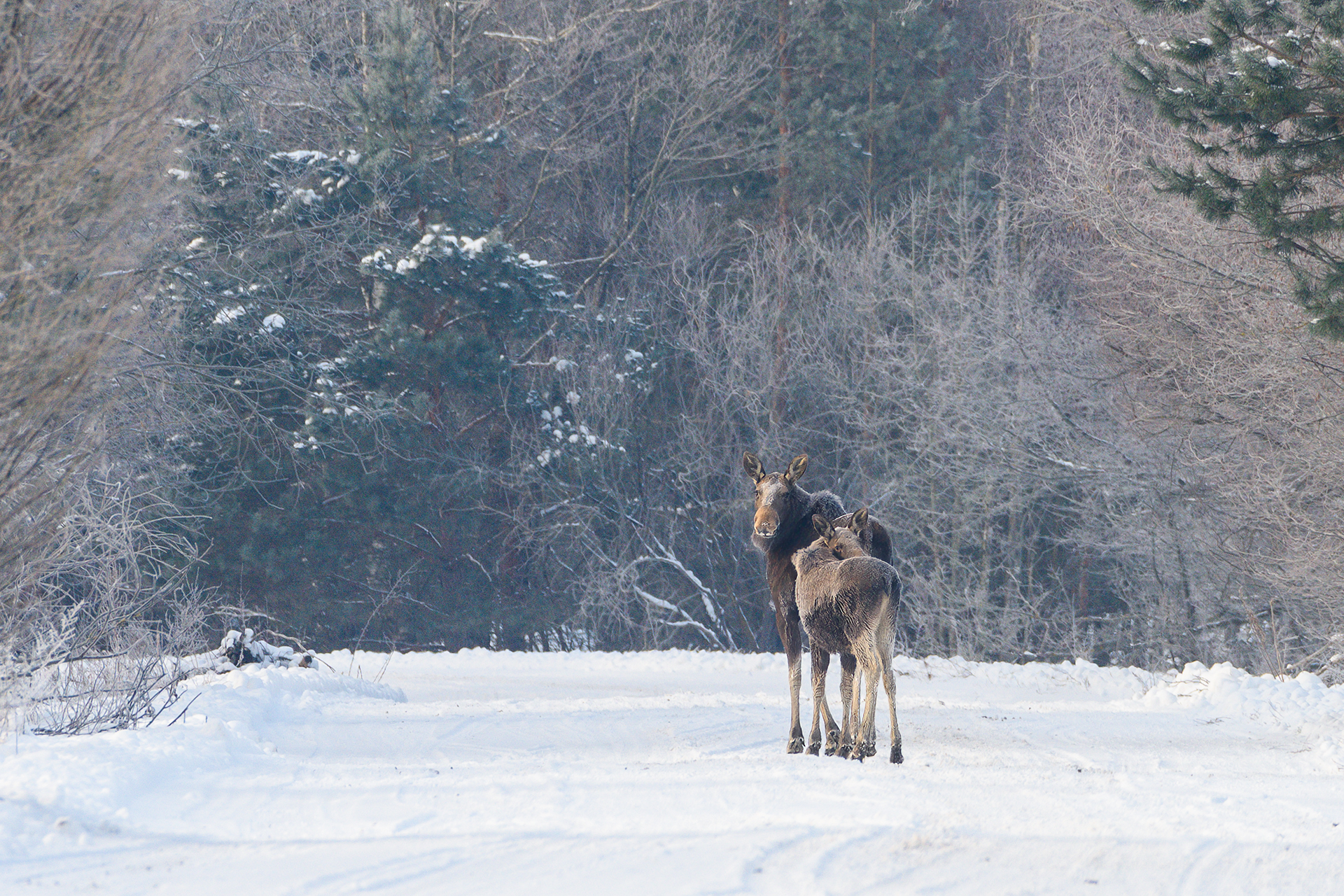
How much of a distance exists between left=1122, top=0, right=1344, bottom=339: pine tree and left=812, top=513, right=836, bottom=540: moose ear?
5.48 metres

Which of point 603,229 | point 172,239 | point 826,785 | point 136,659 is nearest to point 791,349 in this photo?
point 603,229

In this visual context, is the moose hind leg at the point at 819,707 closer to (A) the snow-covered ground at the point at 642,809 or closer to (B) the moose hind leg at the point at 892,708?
(A) the snow-covered ground at the point at 642,809

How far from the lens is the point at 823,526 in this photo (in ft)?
28.1

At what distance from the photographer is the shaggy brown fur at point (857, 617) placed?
26.4 ft

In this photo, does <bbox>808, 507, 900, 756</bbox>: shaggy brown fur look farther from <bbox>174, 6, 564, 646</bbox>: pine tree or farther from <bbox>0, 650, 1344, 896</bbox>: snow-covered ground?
<bbox>174, 6, 564, 646</bbox>: pine tree

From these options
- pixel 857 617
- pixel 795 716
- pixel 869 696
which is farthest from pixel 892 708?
pixel 795 716

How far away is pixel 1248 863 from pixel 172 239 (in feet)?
59.8

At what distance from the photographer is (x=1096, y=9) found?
2312 centimetres

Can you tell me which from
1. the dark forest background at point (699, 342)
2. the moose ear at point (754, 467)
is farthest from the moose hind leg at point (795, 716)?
the dark forest background at point (699, 342)

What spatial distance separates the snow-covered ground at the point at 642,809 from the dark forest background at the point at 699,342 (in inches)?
372

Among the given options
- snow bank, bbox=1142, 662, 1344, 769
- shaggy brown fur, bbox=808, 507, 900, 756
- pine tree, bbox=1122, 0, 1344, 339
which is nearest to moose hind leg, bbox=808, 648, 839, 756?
shaggy brown fur, bbox=808, 507, 900, 756

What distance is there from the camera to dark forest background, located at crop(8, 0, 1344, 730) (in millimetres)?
21188

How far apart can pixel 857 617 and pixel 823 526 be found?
2.46 ft

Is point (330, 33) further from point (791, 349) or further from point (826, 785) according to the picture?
point (826, 785)
